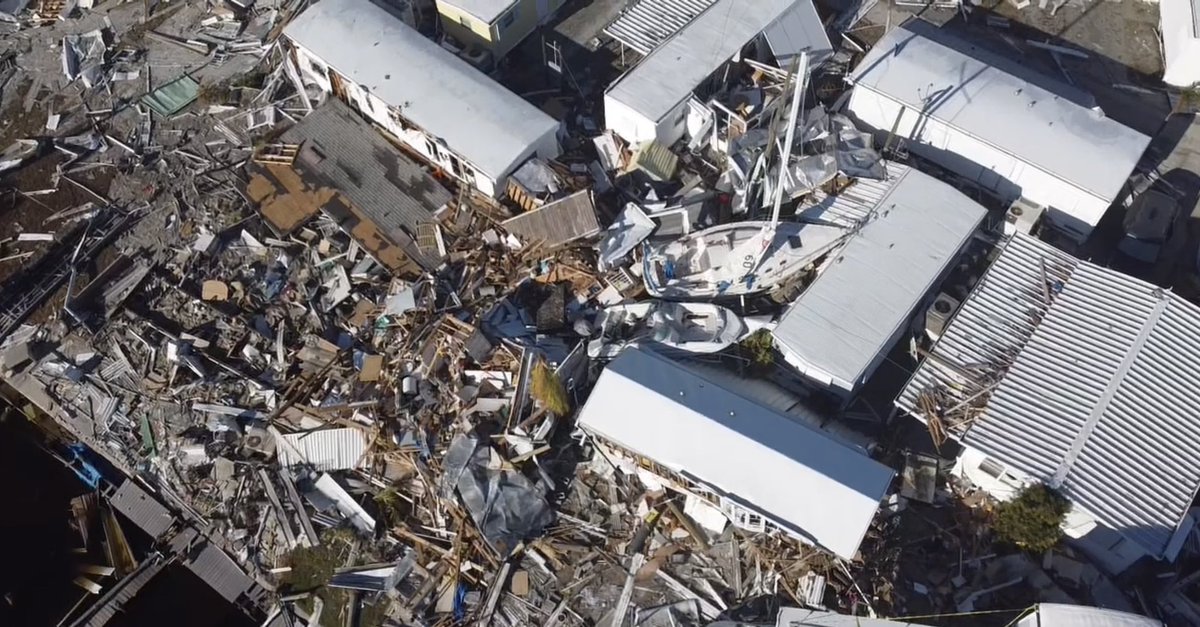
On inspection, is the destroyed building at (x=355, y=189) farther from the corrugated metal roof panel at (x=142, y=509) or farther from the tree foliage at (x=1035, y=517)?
the tree foliage at (x=1035, y=517)

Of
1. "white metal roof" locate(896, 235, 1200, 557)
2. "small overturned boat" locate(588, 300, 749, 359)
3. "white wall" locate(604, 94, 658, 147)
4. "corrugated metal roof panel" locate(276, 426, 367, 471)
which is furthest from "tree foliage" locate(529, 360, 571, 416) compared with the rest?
"white metal roof" locate(896, 235, 1200, 557)

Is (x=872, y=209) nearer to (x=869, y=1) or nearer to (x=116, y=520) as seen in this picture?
(x=869, y=1)

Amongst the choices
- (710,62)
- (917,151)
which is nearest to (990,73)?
(917,151)

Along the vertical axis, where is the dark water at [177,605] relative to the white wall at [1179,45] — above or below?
below

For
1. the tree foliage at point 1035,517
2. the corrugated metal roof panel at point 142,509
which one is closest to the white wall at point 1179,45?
the tree foliage at point 1035,517

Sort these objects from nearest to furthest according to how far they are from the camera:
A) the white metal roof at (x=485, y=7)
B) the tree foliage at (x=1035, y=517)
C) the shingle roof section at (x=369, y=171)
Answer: the tree foliage at (x=1035, y=517) → the shingle roof section at (x=369, y=171) → the white metal roof at (x=485, y=7)

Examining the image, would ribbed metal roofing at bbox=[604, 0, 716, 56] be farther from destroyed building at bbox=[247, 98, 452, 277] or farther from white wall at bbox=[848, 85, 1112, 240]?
destroyed building at bbox=[247, 98, 452, 277]
